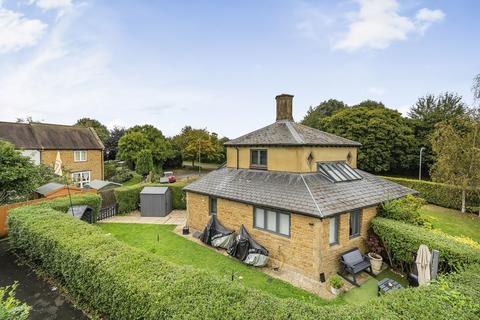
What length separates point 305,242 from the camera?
991cm

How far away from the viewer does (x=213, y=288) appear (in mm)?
5105

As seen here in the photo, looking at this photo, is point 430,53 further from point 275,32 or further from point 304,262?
point 304,262

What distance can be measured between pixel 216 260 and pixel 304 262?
408cm

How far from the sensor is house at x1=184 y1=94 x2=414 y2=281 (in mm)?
9953

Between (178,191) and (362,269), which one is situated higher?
(178,191)

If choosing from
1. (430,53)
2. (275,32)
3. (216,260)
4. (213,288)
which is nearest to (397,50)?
(430,53)

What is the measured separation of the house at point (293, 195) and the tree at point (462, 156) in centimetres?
893

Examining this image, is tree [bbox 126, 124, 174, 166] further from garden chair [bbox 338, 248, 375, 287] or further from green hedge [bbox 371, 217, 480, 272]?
green hedge [bbox 371, 217, 480, 272]

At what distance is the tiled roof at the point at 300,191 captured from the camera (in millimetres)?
10227

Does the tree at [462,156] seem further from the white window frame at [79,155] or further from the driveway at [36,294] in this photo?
the white window frame at [79,155]

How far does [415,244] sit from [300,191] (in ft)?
15.5

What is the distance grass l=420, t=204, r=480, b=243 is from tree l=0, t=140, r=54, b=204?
24.2 meters

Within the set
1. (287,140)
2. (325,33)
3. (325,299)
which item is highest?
(325,33)

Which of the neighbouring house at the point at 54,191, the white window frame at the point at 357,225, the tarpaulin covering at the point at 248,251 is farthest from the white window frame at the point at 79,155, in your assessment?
the white window frame at the point at 357,225
